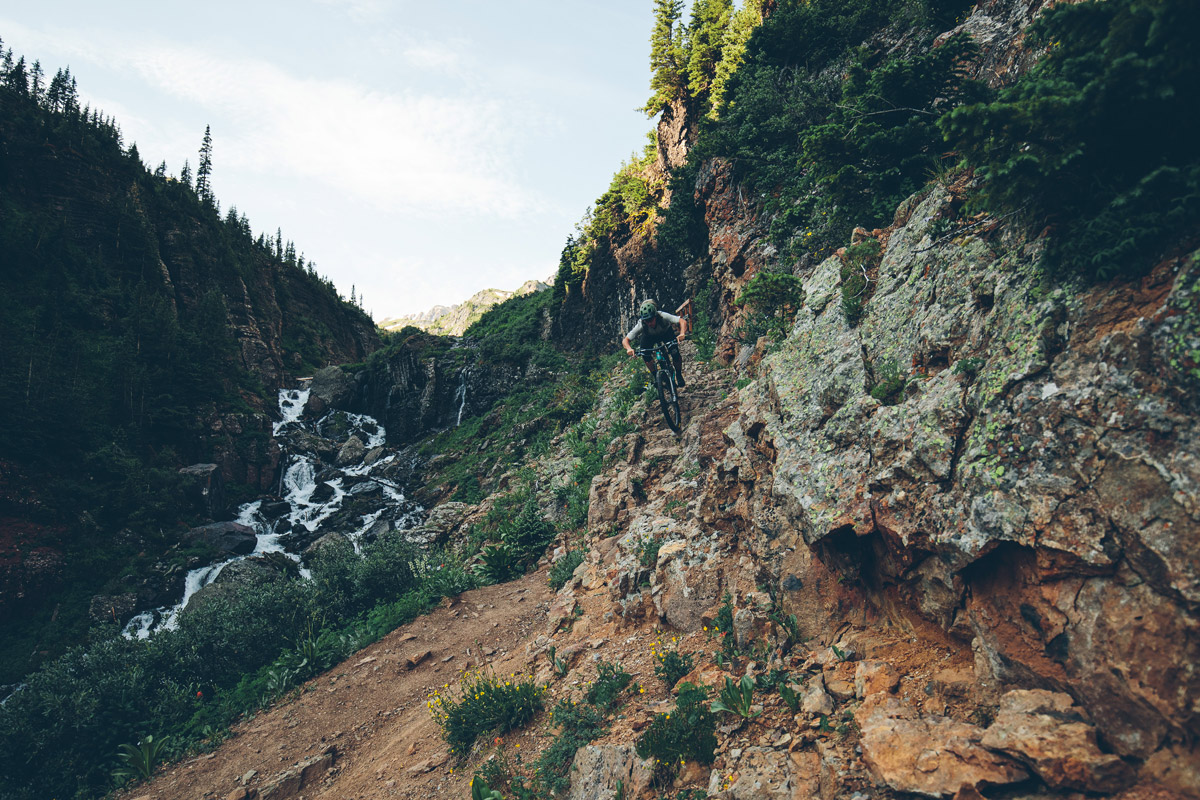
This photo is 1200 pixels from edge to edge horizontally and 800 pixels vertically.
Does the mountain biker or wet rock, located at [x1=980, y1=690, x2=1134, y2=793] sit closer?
wet rock, located at [x1=980, y1=690, x2=1134, y2=793]

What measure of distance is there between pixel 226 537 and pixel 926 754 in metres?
26.0

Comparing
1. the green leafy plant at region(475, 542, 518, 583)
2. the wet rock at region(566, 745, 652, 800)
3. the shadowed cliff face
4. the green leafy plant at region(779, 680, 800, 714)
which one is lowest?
the green leafy plant at region(475, 542, 518, 583)

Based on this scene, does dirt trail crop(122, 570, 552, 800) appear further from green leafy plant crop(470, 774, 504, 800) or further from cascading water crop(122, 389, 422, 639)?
cascading water crop(122, 389, 422, 639)

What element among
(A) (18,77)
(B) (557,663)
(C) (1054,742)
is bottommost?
(B) (557,663)

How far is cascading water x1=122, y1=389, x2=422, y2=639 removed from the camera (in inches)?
730

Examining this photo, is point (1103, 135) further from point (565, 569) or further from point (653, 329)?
point (565, 569)

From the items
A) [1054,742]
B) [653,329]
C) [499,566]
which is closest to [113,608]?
[499,566]

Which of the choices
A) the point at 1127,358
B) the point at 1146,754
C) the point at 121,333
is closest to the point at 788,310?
the point at 1127,358

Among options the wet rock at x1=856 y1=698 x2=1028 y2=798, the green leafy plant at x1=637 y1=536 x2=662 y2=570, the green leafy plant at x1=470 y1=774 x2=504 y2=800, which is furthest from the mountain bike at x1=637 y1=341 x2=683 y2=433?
the green leafy plant at x1=470 y1=774 x2=504 y2=800

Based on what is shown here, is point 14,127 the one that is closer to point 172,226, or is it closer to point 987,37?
point 172,226

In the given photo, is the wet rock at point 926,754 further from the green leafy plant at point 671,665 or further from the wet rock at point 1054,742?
the green leafy plant at point 671,665

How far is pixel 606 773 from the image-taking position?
4.27m

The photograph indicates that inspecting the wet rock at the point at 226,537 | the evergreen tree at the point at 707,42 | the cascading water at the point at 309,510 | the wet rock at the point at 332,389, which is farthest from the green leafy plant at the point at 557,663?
the wet rock at the point at 332,389

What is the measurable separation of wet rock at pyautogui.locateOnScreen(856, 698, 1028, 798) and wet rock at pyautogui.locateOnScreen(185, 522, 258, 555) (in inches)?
976
